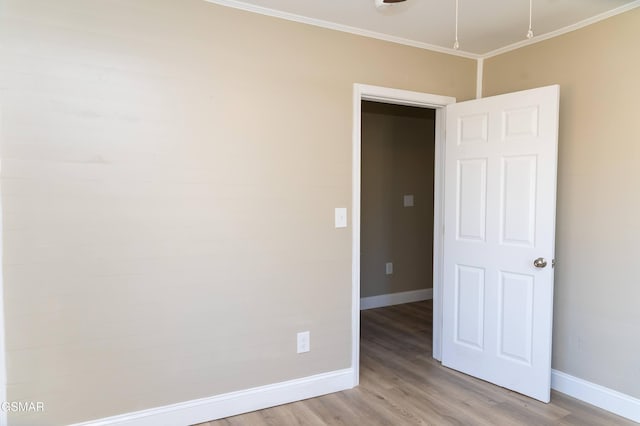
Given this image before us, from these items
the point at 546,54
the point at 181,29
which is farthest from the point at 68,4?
the point at 546,54

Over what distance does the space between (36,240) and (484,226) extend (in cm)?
278

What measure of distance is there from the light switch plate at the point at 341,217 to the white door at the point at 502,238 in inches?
35.4

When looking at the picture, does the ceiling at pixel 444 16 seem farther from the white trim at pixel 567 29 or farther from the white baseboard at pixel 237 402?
the white baseboard at pixel 237 402

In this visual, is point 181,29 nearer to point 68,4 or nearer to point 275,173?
point 68,4

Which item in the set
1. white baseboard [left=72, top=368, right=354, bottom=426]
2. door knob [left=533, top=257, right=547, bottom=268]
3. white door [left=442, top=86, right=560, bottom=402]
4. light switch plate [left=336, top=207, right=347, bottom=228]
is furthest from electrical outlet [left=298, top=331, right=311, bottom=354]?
door knob [left=533, top=257, right=547, bottom=268]

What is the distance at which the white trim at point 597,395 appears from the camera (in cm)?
246

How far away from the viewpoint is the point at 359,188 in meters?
2.86

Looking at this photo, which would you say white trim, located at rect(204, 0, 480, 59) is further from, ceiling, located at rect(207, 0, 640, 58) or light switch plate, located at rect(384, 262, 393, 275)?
light switch plate, located at rect(384, 262, 393, 275)

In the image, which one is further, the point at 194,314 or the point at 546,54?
the point at 546,54

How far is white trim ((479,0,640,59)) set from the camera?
243cm

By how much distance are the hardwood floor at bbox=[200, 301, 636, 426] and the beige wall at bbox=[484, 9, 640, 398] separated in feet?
1.27

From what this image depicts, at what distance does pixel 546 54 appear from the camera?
2.89 metres

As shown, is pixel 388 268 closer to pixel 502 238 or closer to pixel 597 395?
pixel 502 238

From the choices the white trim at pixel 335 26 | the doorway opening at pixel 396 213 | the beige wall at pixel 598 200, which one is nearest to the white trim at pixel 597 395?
the beige wall at pixel 598 200
